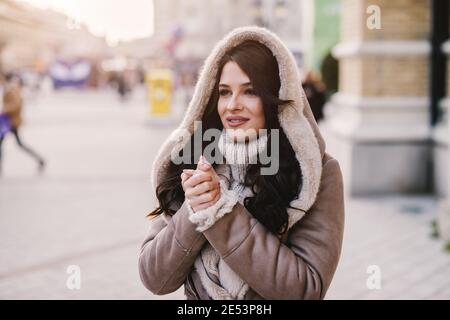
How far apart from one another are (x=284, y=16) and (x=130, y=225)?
188 feet

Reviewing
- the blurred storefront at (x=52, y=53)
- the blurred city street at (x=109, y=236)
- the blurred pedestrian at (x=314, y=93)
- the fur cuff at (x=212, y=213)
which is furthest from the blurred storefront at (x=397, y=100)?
the blurred storefront at (x=52, y=53)

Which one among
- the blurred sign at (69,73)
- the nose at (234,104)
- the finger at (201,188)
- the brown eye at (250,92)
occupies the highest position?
the blurred sign at (69,73)

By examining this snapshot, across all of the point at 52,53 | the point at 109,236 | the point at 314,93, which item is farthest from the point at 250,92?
the point at 52,53

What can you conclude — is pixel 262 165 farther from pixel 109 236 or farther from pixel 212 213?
pixel 109 236

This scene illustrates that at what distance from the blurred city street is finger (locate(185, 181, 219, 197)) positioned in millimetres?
3073

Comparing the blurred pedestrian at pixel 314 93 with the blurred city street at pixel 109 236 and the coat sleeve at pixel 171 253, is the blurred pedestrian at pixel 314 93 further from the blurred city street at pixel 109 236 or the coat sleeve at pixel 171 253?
the coat sleeve at pixel 171 253

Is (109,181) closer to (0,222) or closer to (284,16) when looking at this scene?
(0,222)

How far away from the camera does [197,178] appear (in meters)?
1.74

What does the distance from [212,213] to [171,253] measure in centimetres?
22

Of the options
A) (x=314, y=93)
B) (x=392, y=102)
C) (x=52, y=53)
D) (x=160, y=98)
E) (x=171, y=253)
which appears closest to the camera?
(x=171, y=253)

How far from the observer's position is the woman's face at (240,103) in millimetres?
1903

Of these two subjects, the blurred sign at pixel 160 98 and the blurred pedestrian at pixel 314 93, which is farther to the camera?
the blurred sign at pixel 160 98

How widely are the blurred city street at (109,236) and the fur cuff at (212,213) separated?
3048mm
